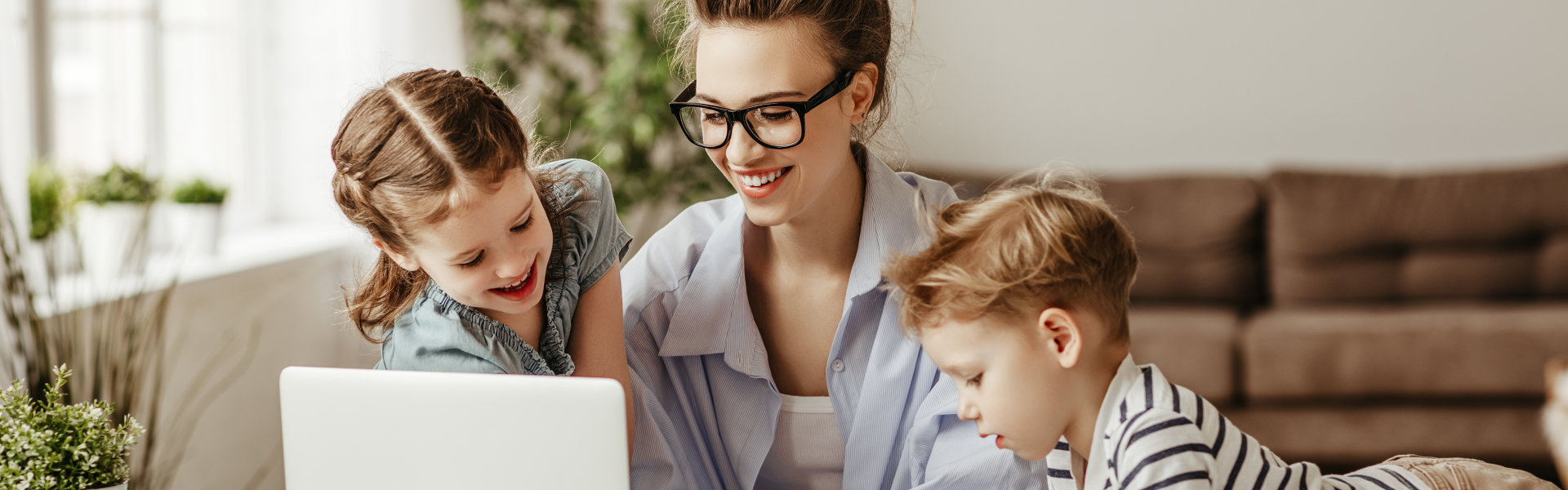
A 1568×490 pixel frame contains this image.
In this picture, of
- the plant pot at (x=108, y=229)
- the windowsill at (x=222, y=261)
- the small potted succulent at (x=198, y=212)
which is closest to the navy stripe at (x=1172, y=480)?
the windowsill at (x=222, y=261)

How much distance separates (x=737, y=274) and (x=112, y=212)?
1.63 meters

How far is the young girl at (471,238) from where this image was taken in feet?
3.44

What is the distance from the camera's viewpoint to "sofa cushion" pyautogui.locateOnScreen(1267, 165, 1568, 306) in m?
3.09

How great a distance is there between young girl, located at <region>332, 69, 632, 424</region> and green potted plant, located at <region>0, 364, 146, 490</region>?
0.87ft

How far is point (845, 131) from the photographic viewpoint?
1293 mm

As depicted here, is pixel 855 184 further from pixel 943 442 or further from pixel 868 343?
pixel 943 442

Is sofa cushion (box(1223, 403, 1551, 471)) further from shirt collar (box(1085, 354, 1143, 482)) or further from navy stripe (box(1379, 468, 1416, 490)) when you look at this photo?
shirt collar (box(1085, 354, 1143, 482))

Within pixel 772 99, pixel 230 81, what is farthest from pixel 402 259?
pixel 230 81

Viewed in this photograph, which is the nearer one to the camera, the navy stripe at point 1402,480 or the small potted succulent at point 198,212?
the navy stripe at point 1402,480

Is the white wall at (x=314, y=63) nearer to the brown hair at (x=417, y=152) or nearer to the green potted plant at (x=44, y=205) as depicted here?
the green potted plant at (x=44, y=205)

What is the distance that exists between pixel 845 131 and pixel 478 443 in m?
0.60

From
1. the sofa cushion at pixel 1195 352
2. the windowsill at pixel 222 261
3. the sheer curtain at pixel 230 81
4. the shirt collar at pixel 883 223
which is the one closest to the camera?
the shirt collar at pixel 883 223

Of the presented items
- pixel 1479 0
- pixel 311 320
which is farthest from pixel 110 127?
pixel 1479 0

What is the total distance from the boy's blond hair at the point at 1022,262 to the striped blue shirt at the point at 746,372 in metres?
0.25
